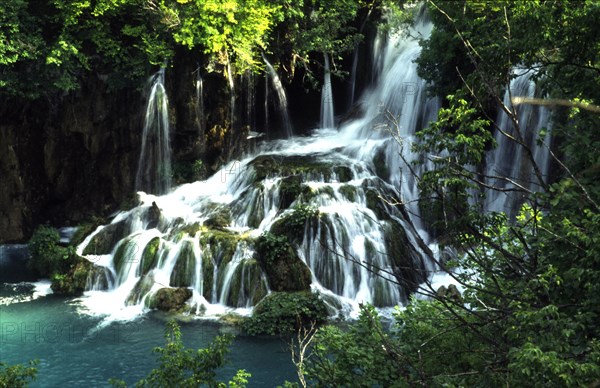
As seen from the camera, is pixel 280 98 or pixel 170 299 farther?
pixel 280 98

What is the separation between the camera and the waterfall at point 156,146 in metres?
20.8

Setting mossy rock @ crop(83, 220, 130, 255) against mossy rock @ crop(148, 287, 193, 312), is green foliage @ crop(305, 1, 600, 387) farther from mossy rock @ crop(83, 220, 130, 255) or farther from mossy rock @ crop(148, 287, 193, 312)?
mossy rock @ crop(83, 220, 130, 255)

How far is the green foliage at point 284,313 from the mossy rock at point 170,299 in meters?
2.22

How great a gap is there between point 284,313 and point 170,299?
3456 millimetres

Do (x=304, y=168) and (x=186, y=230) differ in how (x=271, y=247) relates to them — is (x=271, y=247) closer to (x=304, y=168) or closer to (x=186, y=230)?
(x=186, y=230)

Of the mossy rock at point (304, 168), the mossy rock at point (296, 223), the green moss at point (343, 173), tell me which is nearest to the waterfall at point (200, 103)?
the mossy rock at point (304, 168)

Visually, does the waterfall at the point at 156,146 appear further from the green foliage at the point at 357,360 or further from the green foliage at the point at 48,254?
the green foliage at the point at 357,360

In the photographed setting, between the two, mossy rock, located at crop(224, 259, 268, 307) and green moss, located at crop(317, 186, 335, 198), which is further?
green moss, located at crop(317, 186, 335, 198)

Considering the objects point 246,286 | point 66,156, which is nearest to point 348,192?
point 246,286

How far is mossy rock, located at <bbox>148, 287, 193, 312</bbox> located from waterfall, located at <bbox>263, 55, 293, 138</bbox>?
35.1 ft

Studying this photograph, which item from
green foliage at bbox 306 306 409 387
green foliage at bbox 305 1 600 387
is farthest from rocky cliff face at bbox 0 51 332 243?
green foliage at bbox 305 1 600 387

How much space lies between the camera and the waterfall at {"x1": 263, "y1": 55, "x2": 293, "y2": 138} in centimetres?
2297

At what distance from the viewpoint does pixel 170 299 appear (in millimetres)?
15406

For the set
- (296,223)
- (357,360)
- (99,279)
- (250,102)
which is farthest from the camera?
(250,102)
